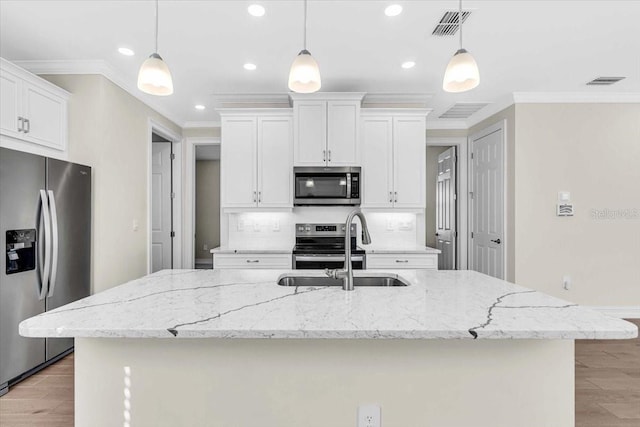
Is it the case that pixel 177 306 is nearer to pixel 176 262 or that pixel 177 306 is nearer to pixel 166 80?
pixel 166 80

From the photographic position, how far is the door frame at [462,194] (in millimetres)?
4953

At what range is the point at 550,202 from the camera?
3928 millimetres

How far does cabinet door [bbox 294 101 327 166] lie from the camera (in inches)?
148

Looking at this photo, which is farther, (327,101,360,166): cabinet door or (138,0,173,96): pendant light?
(327,101,360,166): cabinet door

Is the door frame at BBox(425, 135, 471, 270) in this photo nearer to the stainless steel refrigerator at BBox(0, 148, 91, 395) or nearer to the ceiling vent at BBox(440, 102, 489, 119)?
the ceiling vent at BBox(440, 102, 489, 119)

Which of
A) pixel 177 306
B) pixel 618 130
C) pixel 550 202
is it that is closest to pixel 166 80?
pixel 177 306

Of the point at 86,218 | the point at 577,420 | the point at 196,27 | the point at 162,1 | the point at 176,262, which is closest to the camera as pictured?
the point at 577,420

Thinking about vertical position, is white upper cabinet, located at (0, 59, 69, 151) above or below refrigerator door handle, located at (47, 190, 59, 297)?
above

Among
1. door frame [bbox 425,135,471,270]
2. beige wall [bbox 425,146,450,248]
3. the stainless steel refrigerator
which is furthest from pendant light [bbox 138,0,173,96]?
beige wall [bbox 425,146,450,248]

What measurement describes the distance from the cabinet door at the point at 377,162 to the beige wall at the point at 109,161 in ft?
8.10

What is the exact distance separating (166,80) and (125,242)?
90.2 inches

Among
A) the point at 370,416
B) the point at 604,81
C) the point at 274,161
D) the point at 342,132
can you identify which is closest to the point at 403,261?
the point at 342,132

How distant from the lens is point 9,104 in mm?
2547

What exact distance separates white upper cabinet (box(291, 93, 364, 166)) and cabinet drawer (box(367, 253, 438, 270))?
3.47ft
